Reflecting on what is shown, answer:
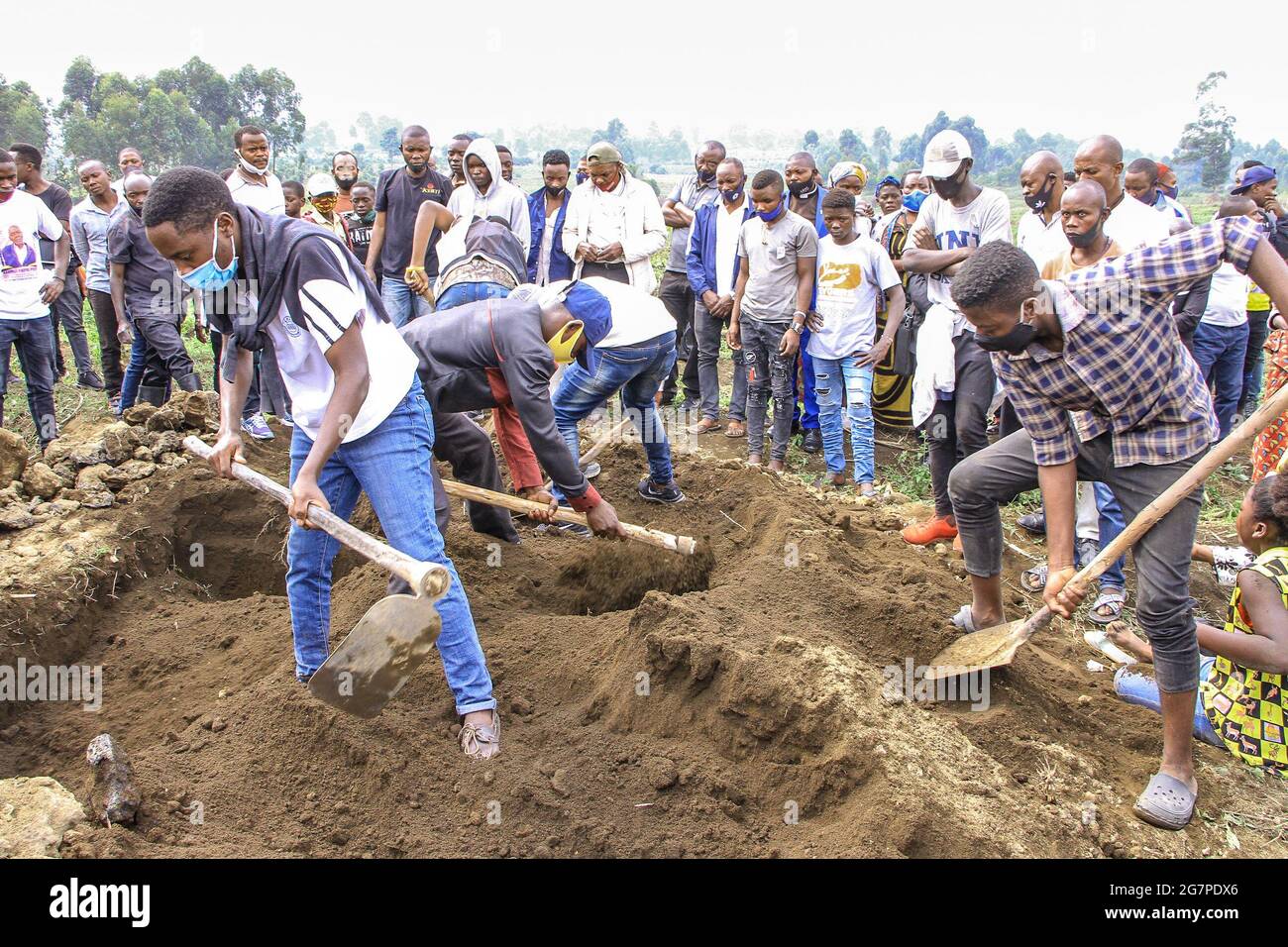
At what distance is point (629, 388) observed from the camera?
5395mm

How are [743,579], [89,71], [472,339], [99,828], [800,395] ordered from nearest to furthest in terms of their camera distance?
[99,828] → [472,339] → [743,579] → [800,395] → [89,71]

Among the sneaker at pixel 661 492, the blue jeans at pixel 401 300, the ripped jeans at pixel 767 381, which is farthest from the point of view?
the blue jeans at pixel 401 300

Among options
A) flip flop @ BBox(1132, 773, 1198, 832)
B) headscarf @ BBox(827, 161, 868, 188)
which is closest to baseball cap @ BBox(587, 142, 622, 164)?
headscarf @ BBox(827, 161, 868, 188)

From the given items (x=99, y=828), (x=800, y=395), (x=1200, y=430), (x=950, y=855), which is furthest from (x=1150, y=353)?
(x=800, y=395)

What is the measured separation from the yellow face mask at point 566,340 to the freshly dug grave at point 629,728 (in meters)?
1.17

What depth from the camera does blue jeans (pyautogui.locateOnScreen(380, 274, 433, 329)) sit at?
7457mm

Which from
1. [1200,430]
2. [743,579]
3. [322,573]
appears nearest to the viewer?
[1200,430]

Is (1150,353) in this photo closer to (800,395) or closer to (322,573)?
(322,573)

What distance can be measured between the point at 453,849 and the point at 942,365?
11.6 feet

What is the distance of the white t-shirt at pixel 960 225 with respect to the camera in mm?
4941

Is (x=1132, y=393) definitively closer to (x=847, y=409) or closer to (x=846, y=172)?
(x=847, y=409)

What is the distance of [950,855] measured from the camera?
282cm

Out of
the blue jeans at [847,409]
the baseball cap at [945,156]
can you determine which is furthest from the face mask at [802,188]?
the baseball cap at [945,156]

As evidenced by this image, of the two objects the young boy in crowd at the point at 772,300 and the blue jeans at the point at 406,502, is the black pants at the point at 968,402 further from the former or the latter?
the blue jeans at the point at 406,502
